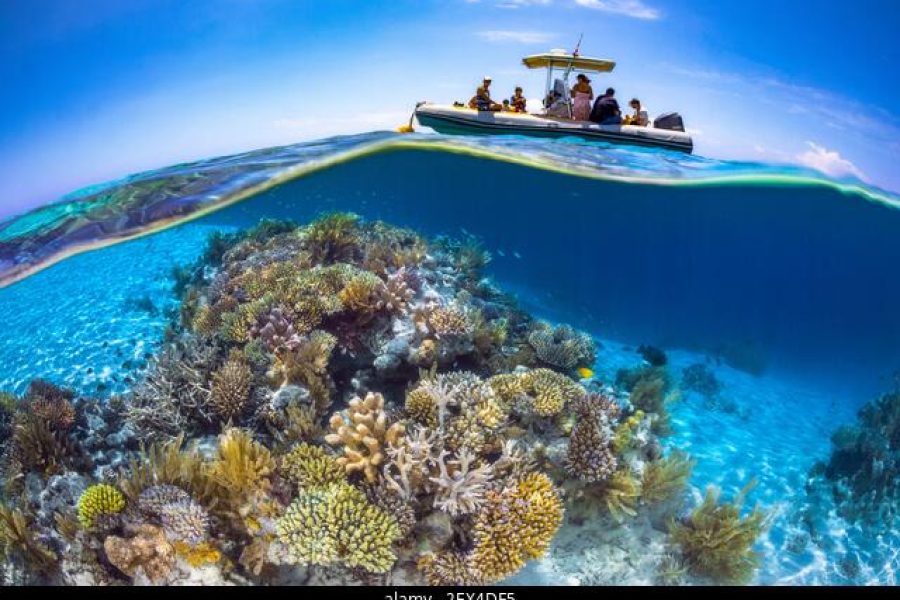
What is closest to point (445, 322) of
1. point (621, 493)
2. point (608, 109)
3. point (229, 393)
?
point (229, 393)

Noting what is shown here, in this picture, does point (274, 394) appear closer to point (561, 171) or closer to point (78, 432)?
point (78, 432)

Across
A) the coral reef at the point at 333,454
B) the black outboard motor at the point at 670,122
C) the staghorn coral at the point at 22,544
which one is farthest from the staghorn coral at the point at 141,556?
the black outboard motor at the point at 670,122

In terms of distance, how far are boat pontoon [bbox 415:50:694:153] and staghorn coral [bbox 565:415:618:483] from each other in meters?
8.54

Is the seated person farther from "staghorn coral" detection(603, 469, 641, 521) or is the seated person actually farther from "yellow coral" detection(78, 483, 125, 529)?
"yellow coral" detection(78, 483, 125, 529)

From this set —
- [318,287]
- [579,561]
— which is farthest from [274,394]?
[579,561]

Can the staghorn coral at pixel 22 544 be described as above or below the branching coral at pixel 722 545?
above

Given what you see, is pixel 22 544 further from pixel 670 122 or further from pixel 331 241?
pixel 670 122

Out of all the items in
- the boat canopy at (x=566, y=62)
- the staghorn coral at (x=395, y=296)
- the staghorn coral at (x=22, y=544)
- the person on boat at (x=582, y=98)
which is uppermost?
the boat canopy at (x=566, y=62)

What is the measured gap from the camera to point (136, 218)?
38.3ft

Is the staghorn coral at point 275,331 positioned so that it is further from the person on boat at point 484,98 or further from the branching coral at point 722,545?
the person on boat at point 484,98

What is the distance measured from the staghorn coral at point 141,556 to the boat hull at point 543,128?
420 inches

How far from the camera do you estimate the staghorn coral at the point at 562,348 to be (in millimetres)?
7871

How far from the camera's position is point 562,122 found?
11.5 metres

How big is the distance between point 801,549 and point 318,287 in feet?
27.9
